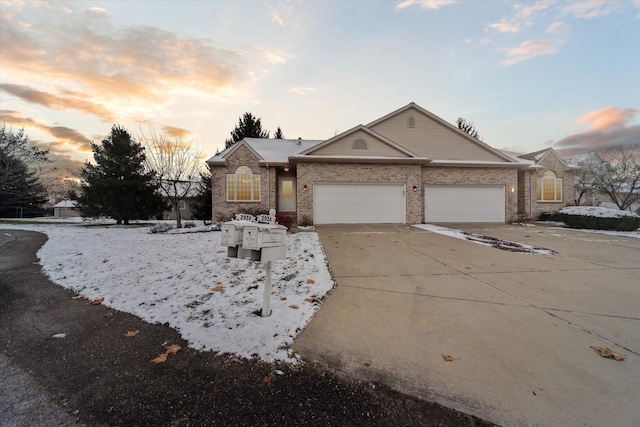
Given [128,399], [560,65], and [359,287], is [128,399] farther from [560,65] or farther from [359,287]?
[560,65]

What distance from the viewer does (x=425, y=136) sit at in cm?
1581

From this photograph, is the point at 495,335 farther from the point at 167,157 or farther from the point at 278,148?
the point at 167,157

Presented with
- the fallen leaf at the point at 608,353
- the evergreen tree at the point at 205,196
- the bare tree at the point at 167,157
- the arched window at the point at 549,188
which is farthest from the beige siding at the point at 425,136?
the fallen leaf at the point at 608,353

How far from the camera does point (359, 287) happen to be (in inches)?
174

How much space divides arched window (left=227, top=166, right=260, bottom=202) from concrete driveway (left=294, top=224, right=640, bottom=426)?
1045 cm

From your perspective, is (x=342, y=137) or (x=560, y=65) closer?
(x=560, y=65)

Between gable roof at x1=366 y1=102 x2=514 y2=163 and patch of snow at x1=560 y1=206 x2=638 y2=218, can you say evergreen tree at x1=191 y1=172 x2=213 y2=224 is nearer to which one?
gable roof at x1=366 y1=102 x2=514 y2=163

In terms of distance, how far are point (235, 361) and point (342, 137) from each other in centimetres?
1278

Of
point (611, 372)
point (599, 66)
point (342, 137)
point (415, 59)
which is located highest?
point (415, 59)

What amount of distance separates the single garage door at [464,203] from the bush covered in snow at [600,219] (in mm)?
3094

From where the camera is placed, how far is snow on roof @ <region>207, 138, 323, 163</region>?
14859 mm

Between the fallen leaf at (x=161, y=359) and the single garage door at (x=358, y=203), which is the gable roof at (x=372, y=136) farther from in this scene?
the fallen leaf at (x=161, y=359)

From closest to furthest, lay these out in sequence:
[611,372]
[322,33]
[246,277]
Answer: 1. [611,372]
2. [246,277]
3. [322,33]

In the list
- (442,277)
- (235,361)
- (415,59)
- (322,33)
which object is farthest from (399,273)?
(415,59)
